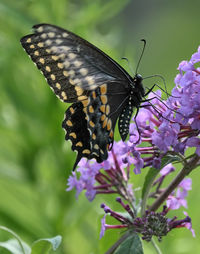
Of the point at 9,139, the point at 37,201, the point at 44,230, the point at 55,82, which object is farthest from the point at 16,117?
the point at 55,82

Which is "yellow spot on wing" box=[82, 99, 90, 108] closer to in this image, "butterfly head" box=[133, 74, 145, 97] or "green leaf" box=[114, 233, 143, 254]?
"butterfly head" box=[133, 74, 145, 97]

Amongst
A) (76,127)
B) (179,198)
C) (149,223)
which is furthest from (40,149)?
(149,223)

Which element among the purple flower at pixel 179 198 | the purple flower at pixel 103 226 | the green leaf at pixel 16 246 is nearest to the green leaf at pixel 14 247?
the green leaf at pixel 16 246

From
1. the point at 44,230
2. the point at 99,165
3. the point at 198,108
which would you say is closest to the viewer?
the point at 198,108

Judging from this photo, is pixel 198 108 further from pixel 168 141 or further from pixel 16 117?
pixel 16 117

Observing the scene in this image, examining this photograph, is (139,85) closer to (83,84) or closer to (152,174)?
(83,84)

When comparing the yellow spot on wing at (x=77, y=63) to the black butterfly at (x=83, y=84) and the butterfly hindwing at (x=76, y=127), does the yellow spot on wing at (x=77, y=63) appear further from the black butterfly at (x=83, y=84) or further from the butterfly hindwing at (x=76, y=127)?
the butterfly hindwing at (x=76, y=127)

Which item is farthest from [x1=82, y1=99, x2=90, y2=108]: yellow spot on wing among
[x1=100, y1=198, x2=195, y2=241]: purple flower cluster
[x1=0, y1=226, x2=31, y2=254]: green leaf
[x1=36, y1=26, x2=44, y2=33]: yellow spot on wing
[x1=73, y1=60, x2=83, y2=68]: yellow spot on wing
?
[x1=0, y1=226, x2=31, y2=254]: green leaf
